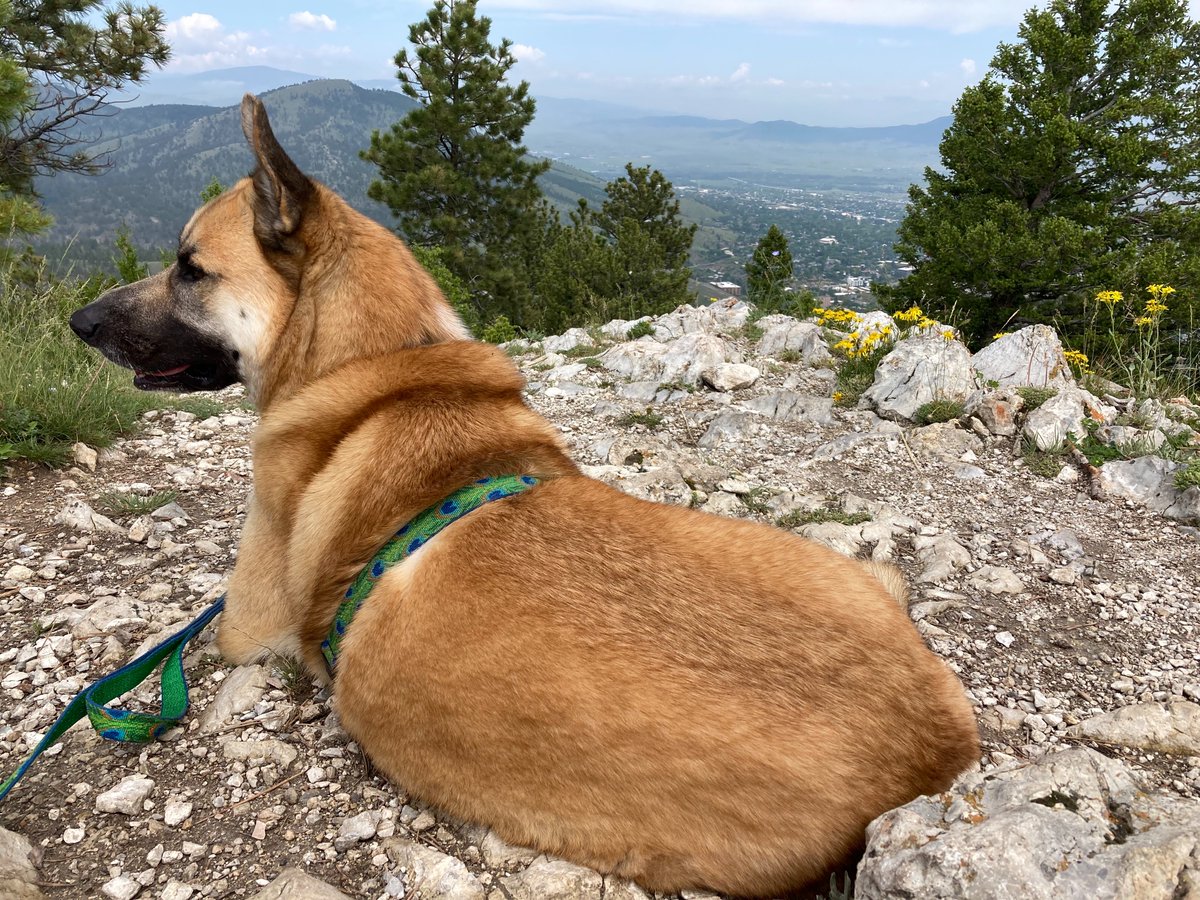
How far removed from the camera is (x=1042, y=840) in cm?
151

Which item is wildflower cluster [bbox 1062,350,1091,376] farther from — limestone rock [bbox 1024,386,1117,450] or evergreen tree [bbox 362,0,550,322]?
evergreen tree [bbox 362,0,550,322]

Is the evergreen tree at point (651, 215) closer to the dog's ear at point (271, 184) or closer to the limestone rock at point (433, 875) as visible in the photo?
the dog's ear at point (271, 184)

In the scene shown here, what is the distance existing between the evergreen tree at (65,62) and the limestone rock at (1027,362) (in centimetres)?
1836

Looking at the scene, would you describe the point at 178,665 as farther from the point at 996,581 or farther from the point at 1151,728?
the point at 996,581

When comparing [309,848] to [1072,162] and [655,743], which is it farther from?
[1072,162]

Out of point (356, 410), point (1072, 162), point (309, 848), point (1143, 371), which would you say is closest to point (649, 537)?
point (356, 410)

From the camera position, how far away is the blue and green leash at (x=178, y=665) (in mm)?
2312

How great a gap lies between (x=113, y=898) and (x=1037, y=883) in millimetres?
2403

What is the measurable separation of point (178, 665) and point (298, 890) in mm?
1242

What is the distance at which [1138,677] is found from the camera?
3148mm

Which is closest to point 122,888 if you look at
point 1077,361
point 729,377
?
point 729,377

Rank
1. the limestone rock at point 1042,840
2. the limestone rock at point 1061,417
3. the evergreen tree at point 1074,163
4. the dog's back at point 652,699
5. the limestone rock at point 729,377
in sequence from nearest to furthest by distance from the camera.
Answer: the limestone rock at point 1042,840, the dog's back at point 652,699, the limestone rock at point 1061,417, the limestone rock at point 729,377, the evergreen tree at point 1074,163

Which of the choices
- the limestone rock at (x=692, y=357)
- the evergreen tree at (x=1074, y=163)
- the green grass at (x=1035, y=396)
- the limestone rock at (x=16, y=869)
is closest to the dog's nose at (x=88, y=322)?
the limestone rock at (x=16, y=869)

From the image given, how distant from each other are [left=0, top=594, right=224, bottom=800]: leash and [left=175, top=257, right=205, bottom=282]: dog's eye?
4.78 feet
